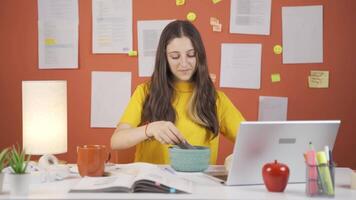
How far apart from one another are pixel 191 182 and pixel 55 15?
195cm

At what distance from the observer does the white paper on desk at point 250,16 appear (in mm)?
3125

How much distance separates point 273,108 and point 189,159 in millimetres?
1398

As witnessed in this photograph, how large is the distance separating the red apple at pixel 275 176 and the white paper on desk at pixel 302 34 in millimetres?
1670

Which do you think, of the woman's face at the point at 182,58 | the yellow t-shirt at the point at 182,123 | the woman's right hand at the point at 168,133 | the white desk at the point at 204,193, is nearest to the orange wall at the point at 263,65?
the yellow t-shirt at the point at 182,123

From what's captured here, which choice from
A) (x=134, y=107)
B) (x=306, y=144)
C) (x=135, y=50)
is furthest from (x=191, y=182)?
(x=135, y=50)

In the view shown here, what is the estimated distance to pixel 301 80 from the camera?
3131 millimetres

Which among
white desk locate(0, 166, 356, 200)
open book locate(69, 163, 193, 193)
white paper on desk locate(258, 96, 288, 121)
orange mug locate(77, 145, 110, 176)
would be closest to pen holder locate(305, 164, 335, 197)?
white desk locate(0, 166, 356, 200)

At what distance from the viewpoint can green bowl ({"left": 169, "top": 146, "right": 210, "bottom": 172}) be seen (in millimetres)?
1859

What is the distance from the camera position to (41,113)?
2.28 meters

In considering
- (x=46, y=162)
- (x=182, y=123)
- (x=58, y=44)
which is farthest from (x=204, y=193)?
(x=58, y=44)

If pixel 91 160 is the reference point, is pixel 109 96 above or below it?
above

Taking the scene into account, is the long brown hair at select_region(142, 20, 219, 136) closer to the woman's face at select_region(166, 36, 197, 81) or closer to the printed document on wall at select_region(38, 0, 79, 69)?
the woman's face at select_region(166, 36, 197, 81)

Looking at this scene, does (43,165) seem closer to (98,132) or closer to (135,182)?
(135,182)

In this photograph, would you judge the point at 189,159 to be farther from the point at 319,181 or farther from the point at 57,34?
the point at 57,34
